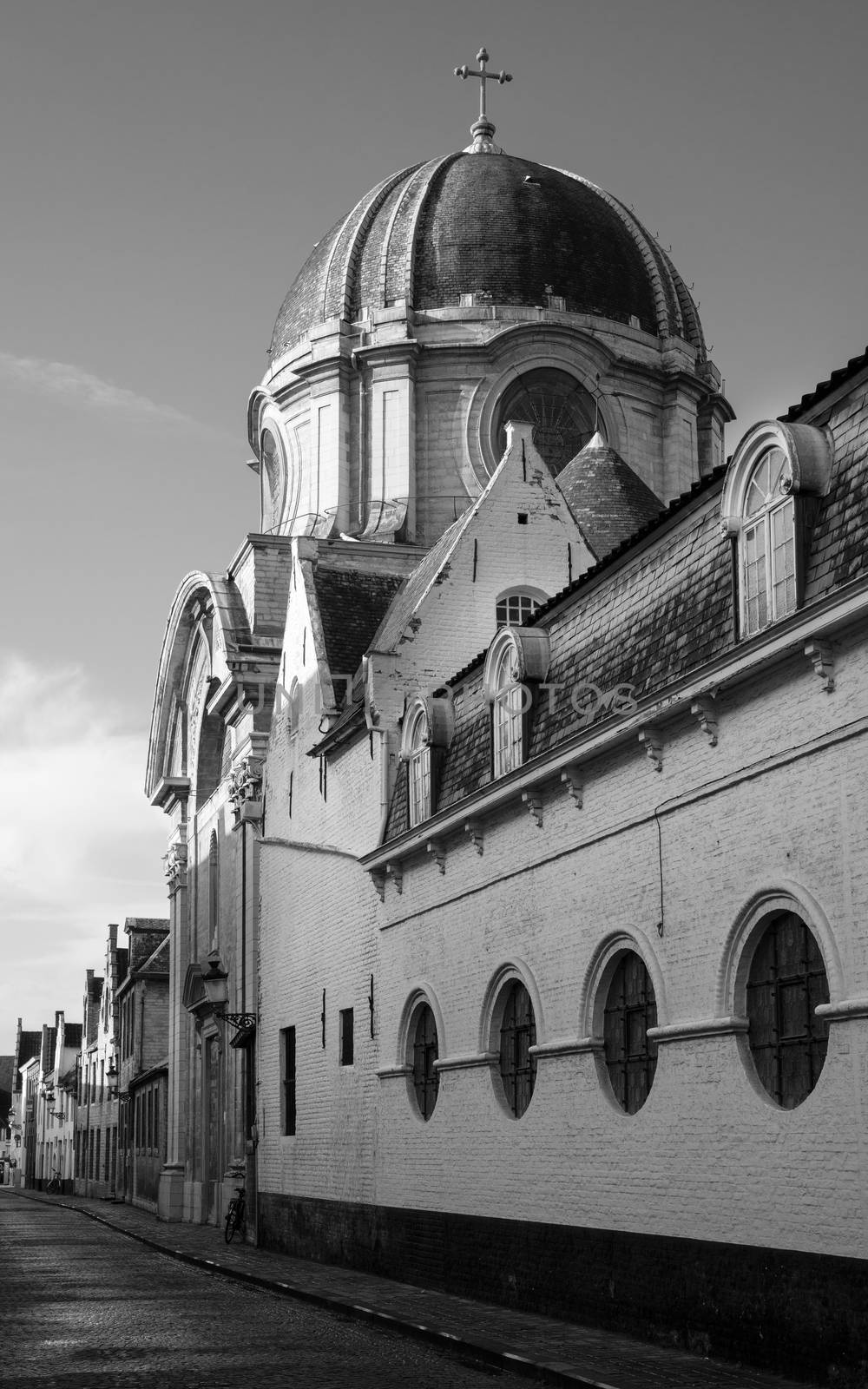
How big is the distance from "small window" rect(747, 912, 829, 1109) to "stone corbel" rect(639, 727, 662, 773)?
2.06 meters

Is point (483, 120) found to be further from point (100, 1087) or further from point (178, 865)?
point (100, 1087)

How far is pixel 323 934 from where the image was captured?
26797 mm

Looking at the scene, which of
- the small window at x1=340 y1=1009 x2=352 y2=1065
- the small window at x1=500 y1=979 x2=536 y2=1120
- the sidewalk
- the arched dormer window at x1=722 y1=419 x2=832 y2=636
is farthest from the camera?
the small window at x1=340 y1=1009 x2=352 y2=1065

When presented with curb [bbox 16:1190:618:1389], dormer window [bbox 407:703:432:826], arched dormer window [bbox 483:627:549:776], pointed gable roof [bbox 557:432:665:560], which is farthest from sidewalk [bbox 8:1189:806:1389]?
pointed gable roof [bbox 557:432:665:560]

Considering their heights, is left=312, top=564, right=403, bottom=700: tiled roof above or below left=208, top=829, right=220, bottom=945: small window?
above

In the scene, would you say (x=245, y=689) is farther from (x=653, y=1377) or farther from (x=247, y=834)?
(x=653, y=1377)

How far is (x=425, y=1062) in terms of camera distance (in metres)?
21.8

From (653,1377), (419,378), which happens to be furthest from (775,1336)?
(419,378)

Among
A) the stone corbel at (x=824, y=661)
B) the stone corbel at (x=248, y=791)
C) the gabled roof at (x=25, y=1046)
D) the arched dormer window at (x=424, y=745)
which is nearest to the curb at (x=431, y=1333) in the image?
Result: the stone corbel at (x=824, y=661)

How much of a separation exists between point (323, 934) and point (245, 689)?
8234 mm

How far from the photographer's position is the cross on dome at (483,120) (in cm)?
4750

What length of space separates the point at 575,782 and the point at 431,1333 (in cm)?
507

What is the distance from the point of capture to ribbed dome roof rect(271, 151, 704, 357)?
1651 inches

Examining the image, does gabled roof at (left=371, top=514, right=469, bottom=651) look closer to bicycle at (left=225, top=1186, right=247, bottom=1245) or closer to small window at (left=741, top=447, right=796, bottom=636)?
bicycle at (left=225, top=1186, right=247, bottom=1245)
